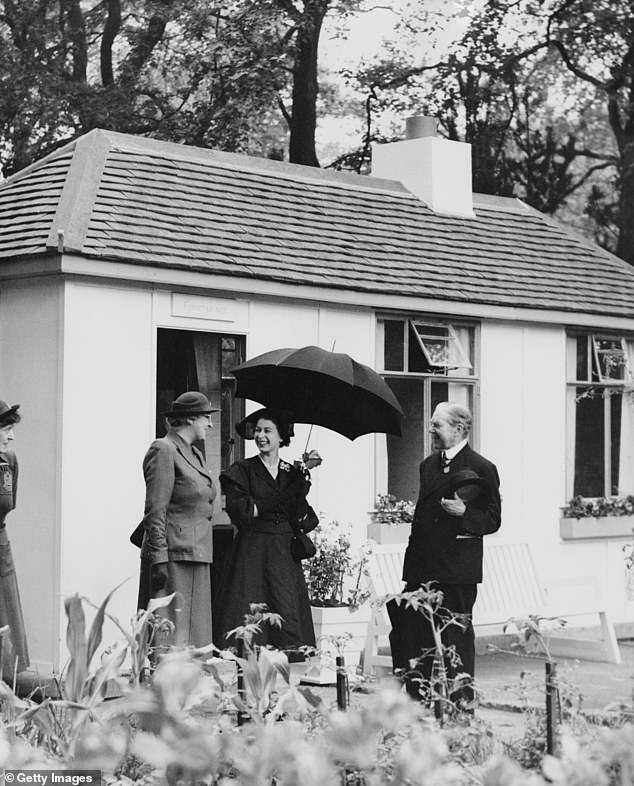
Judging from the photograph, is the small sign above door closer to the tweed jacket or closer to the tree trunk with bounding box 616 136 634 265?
the tweed jacket

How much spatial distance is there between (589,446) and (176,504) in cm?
595

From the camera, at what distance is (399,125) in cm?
2616

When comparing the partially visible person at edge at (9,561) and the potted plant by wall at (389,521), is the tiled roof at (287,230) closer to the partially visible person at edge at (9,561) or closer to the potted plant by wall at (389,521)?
the partially visible person at edge at (9,561)

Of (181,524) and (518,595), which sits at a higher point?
(181,524)

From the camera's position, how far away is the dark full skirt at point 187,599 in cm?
862

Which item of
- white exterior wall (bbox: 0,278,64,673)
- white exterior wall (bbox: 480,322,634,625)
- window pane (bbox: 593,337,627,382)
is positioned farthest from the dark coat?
window pane (bbox: 593,337,627,382)

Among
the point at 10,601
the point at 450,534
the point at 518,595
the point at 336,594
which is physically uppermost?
the point at 450,534

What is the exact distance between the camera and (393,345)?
1189cm

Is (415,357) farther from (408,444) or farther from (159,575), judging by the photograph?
(159,575)

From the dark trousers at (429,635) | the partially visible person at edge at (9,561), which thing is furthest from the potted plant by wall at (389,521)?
the partially visible person at edge at (9,561)

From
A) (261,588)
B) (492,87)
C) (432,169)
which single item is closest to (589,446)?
(432,169)

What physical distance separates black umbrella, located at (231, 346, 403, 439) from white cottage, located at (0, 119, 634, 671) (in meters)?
0.93

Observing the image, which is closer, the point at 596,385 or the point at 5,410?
the point at 5,410

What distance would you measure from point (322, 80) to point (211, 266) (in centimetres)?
1833
